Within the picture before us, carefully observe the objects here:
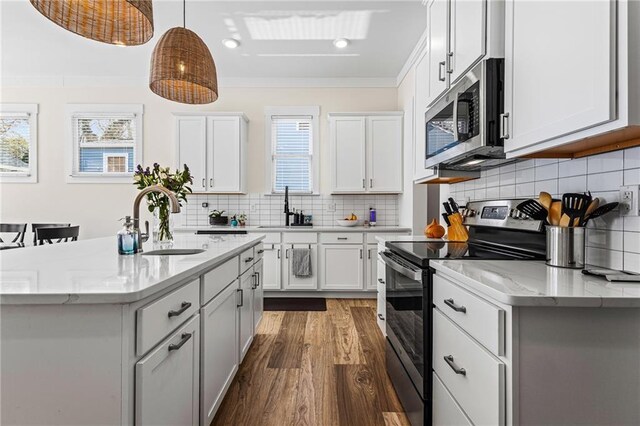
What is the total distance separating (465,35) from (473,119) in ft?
1.52

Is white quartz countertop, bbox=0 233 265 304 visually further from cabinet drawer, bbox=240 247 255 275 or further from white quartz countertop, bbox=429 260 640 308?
white quartz countertop, bbox=429 260 640 308

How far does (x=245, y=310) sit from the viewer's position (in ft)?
7.70

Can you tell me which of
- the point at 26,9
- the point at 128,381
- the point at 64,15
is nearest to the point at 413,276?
the point at 128,381

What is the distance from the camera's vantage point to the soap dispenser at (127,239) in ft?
5.35

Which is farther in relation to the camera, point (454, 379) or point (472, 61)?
point (472, 61)

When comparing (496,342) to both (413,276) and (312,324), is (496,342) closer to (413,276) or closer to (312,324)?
(413,276)

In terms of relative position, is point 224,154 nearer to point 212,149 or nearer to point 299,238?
point 212,149

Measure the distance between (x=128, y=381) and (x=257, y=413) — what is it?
3.82 feet

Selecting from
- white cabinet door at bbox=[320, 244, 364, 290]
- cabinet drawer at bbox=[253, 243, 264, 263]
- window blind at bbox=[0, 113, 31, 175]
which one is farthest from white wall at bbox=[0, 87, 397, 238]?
cabinet drawer at bbox=[253, 243, 264, 263]

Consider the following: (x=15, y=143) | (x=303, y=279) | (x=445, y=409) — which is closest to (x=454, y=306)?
(x=445, y=409)

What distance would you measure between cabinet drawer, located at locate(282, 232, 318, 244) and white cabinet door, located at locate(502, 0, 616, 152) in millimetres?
2926

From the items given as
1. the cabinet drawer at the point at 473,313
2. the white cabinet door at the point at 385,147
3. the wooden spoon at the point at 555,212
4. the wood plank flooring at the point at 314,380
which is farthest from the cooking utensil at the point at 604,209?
the white cabinet door at the point at 385,147

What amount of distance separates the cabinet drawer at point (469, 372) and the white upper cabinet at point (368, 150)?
303 centimetres

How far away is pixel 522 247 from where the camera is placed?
1729 millimetres
